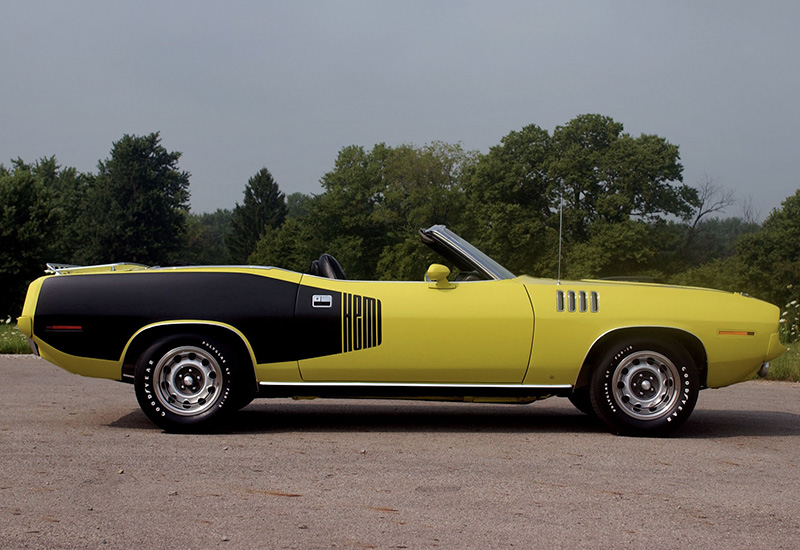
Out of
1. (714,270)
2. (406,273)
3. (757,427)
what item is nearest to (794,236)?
(714,270)

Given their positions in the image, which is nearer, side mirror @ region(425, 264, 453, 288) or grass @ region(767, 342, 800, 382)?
side mirror @ region(425, 264, 453, 288)

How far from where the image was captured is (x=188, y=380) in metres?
6.50

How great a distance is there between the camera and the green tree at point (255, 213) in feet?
371

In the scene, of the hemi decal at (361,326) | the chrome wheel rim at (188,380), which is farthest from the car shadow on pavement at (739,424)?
the chrome wheel rim at (188,380)

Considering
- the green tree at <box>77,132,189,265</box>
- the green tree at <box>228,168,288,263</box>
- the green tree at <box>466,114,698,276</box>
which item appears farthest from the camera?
the green tree at <box>228,168,288,263</box>

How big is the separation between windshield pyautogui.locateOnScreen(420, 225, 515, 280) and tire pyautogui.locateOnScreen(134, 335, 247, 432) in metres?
1.83

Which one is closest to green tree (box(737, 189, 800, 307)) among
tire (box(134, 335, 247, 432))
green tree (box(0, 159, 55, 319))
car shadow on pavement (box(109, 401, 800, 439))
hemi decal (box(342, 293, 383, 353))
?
green tree (box(0, 159, 55, 319))

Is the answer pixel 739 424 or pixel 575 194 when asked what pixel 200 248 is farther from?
pixel 739 424

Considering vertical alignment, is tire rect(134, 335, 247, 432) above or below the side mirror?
below

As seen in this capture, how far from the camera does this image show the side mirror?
6.52m

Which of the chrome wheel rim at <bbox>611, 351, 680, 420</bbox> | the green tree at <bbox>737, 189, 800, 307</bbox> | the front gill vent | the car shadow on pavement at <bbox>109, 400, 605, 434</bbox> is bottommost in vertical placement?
the car shadow on pavement at <bbox>109, 400, 605, 434</bbox>

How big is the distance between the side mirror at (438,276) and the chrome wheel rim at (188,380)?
168 cm

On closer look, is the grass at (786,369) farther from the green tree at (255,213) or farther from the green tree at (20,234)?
the green tree at (255,213)

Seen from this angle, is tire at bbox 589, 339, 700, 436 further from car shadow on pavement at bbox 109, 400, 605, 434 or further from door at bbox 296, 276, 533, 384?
door at bbox 296, 276, 533, 384
